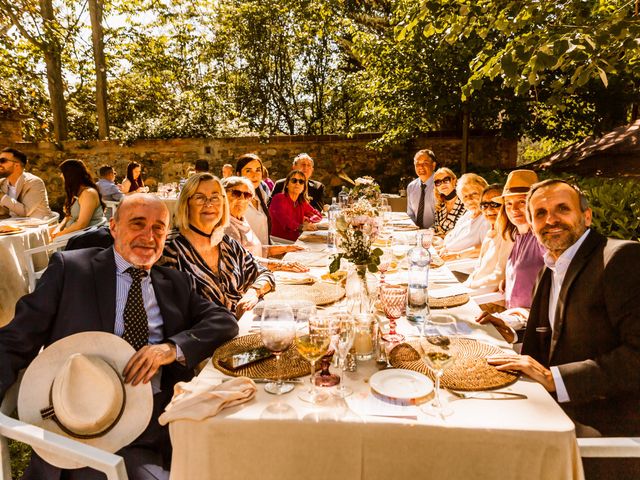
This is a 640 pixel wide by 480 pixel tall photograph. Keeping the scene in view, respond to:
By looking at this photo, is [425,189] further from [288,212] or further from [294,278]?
[294,278]

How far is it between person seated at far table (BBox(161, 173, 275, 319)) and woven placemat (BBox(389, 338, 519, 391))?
3.34 feet

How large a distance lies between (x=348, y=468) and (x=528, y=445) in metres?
0.47

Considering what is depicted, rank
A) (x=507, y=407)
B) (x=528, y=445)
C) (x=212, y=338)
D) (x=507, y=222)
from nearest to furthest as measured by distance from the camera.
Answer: (x=528, y=445) → (x=507, y=407) → (x=212, y=338) → (x=507, y=222)

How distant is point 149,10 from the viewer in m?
12.3

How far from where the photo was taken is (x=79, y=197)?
470 centimetres

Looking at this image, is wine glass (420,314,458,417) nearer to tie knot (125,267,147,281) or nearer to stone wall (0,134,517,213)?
tie knot (125,267,147,281)

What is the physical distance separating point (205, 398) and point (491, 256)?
96.2 inches

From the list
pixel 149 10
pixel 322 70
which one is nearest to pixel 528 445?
pixel 322 70

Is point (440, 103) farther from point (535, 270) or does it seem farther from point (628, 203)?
point (535, 270)

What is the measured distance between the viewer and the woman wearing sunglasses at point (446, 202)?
494cm

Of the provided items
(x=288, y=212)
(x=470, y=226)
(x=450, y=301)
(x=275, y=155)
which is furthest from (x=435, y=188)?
(x=275, y=155)

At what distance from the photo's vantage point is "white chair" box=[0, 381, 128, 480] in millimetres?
1104

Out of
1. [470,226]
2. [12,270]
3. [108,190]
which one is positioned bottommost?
[12,270]

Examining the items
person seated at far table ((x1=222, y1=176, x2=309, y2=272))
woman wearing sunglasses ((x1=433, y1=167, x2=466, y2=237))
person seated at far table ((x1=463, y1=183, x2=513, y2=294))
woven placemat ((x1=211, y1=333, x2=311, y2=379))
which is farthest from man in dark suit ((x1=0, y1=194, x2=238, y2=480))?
woman wearing sunglasses ((x1=433, y1=167, x2=466, y2=237))
